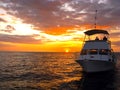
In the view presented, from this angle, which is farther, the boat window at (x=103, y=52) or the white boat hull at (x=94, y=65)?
the boat window at (x=103, y=52)

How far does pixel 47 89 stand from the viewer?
2325cm

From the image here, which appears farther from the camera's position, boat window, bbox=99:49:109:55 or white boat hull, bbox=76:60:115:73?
boat window, bbox=99:49:109:55

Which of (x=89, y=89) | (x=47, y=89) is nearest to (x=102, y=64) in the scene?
(x=89, y=89)

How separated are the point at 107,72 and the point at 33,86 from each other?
14978mm

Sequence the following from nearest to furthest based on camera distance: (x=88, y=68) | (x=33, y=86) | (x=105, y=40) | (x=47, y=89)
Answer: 1. (x=47, y=89)
2. (x=33, y=86)
3. (x=88, y=68)
4. (x=105, y=40)

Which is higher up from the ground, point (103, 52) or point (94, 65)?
point (103, 52)

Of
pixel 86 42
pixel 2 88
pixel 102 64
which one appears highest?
pixel 86 42

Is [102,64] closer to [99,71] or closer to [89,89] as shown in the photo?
[99,71]

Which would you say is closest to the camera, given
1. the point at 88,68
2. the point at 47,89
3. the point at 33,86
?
the point at 47,89

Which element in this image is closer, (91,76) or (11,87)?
(11,87)

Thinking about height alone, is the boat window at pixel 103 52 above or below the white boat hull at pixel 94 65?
above

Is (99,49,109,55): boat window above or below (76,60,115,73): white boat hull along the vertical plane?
above

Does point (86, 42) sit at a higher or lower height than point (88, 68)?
higher

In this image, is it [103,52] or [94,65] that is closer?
[94,65]
